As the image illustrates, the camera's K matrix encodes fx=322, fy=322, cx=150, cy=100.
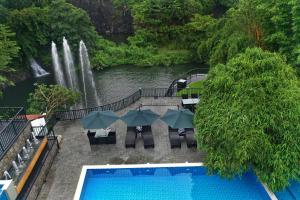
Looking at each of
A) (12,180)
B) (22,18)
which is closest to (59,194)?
(12,180)

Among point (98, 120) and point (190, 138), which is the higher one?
point (98, 120)

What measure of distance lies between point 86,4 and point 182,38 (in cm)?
1522

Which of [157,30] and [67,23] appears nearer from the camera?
[67,23]

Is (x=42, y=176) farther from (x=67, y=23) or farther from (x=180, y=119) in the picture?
(x=67, y=23)

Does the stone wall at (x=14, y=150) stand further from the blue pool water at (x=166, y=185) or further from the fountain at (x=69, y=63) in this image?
the fountain at (x=69, y=63)

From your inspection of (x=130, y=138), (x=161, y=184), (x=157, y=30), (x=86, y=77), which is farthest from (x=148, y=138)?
(x=157, y=30)

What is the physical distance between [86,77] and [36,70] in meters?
5.61

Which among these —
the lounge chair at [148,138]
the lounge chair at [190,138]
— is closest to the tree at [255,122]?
the lounge chair at [190,138]

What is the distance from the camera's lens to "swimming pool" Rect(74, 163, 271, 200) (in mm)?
11938

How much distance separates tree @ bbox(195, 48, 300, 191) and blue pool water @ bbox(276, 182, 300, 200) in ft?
1.99

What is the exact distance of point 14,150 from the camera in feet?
39.4

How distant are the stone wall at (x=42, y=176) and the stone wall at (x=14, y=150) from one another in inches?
52.0

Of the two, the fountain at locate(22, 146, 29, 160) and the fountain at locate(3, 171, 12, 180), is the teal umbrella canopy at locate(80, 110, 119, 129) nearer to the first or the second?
the fountain at locate(22, 146, 29, 160)

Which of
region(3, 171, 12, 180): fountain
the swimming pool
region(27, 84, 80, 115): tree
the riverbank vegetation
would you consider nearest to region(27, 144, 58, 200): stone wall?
region(3, 171, 12, 180): fountain
